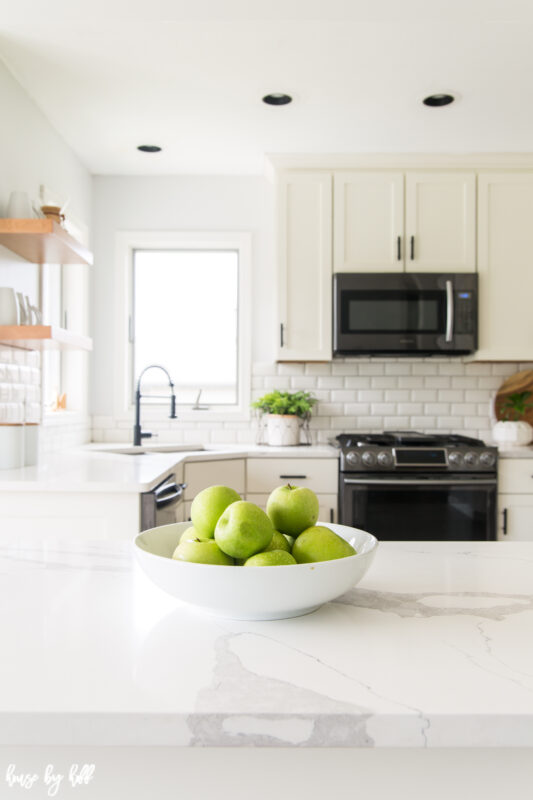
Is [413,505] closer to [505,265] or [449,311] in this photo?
[449,311]

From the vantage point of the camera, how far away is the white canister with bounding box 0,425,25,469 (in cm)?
236

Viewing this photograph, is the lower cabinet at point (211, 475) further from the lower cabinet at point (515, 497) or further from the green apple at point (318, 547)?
the green apple at point (318, 547)

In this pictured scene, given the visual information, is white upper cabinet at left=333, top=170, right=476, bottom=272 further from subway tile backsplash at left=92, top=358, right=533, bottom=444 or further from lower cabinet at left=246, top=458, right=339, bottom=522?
lower cabinet at left=246, top=458, right=339, bottom=522

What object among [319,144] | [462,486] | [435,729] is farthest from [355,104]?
[435,729]

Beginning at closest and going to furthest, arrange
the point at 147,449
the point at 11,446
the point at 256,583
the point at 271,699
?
the point at 271,699, the point at 256,583, the point at 11,446, the point at 147,449

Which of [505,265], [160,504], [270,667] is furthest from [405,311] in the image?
[270,667]

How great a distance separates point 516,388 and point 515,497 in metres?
0.86

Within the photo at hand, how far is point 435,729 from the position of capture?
58 centimetres

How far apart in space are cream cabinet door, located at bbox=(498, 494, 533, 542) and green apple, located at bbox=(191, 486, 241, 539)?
9.16 feet

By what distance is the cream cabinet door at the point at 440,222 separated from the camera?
367 centimetres

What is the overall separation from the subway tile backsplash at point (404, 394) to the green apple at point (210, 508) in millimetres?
3172

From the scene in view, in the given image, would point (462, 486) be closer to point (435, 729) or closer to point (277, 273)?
point (277, 273)

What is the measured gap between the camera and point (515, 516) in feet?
11.0

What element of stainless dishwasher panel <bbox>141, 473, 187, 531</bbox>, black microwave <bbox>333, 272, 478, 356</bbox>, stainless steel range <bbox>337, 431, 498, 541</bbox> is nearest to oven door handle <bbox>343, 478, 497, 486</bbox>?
stainless steel range <bbox>337, 431, 498, 541</bbox>
